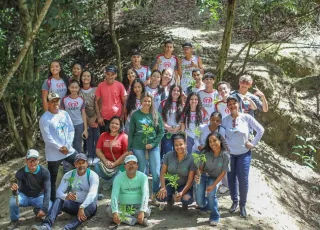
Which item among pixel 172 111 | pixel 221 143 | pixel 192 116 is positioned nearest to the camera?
pixel 221 143

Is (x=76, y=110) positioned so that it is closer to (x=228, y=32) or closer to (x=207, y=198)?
(x=207, y=198)

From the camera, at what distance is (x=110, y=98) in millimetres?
7492

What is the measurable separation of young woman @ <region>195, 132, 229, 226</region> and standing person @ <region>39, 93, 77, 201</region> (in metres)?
2.01

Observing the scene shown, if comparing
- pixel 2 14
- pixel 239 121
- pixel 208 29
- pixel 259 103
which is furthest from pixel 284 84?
pixel 2 14

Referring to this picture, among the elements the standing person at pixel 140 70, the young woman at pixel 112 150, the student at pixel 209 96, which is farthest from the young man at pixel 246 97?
the young woman at pixel 112 150

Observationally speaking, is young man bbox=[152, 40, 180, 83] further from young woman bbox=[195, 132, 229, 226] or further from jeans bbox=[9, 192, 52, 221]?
jeans bbox=[9, 192, 52, 221]

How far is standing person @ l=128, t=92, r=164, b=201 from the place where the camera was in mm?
6660

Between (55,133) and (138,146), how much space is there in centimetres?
124

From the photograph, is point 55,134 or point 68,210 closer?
A: point 68,210

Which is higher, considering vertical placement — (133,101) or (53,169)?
(133,101)

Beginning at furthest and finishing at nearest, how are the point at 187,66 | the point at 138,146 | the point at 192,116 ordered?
the point at 187,66
the point at 192,116
the point at 138,146

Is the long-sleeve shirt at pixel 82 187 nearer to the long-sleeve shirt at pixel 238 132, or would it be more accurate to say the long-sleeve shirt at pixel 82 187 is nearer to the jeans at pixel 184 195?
the jeans at pixel 184 195

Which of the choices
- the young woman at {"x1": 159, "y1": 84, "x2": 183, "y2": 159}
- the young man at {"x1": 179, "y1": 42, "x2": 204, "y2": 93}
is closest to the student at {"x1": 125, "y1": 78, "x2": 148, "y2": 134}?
→ the young woman at {"x1": 159, "y1": 84, "x2": 183, "y2": 159}

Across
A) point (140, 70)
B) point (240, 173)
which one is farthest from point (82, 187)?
point (140, 70)
